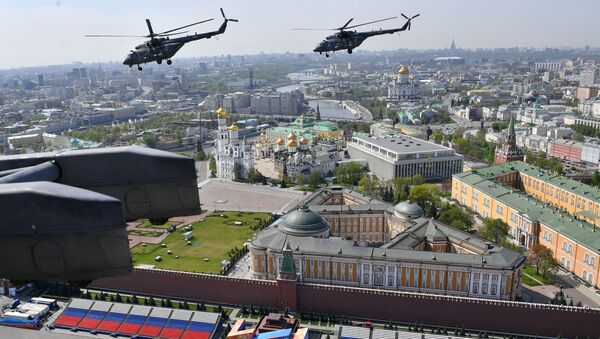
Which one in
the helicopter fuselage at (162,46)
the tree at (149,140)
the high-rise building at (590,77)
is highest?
the helicopter fuselage at (162,46)

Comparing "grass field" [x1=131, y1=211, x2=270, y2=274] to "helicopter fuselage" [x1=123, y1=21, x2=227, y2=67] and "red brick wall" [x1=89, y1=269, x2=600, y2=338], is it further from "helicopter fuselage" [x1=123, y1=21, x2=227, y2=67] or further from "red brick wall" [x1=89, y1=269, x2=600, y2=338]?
"helicopter fuselage" [x1=123, y1=21, x2=227, y2=67]

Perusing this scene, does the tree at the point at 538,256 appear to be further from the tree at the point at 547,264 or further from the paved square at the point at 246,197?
the paved square at the point at 246,197

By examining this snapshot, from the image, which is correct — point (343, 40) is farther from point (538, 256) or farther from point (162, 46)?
point (538, 256)

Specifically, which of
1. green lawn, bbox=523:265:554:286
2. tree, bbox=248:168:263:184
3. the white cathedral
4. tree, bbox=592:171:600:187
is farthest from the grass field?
tree, bbox=592:171:600:187

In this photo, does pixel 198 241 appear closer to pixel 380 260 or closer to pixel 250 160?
pixel 380 260

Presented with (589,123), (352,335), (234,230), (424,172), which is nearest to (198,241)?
(234,230)

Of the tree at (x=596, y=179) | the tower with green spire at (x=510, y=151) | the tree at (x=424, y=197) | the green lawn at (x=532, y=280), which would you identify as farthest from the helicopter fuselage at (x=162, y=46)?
the tree at (x=596, y=179)

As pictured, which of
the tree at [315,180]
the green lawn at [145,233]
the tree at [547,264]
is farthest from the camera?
the tree at [315,180]
